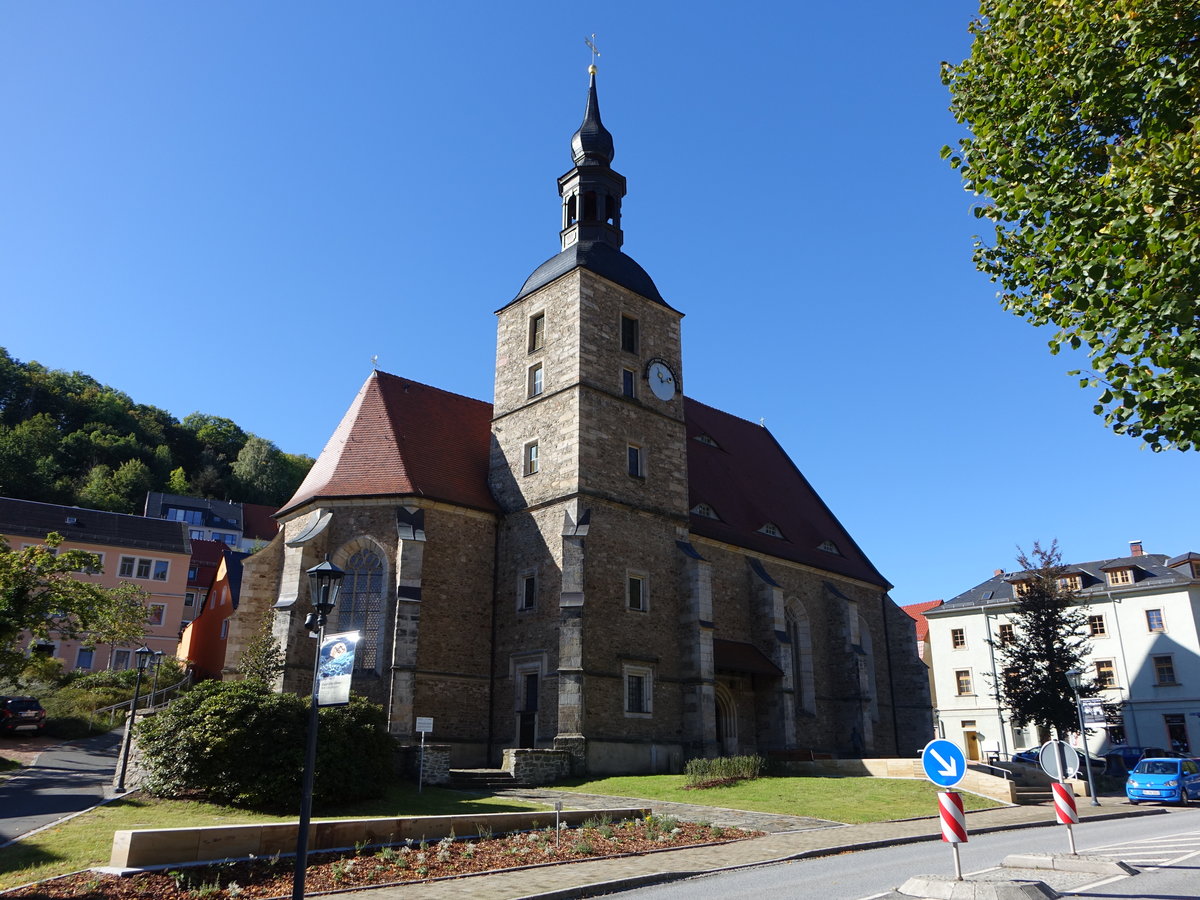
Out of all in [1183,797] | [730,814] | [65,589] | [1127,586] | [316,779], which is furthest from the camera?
[1127,586]

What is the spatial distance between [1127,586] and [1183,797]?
910 inches

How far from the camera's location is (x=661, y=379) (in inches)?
1233

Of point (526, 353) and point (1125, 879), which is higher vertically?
point (526, 353)

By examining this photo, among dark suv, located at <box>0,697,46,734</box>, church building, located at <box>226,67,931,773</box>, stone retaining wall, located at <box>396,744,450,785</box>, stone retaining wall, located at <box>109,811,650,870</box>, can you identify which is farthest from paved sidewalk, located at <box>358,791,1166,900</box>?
dark suv, located at <box>0,697,46,734</box>

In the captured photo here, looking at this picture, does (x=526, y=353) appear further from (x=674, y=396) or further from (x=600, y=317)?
(x=674, y=396)

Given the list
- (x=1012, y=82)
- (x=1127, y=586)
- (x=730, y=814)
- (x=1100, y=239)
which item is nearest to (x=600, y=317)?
(x=730, y=814)

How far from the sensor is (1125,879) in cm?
1037

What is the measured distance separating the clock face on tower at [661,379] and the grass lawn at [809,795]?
1298cm

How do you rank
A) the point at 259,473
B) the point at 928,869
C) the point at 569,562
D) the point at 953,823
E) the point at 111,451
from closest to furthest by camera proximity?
1. the point at 953,823
2. the point at 928,869
3. the point at 569,562
4. the point at 111,451
5. the point at 259,473

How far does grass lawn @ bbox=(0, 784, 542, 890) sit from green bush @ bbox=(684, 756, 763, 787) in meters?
6.05

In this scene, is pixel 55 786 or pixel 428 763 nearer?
pixel 55 786

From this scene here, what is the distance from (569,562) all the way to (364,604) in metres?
6.26

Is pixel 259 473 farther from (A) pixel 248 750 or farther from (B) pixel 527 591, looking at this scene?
(A) pixel 248 750

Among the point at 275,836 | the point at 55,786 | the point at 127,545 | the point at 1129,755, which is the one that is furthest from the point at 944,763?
the point at 127,545
